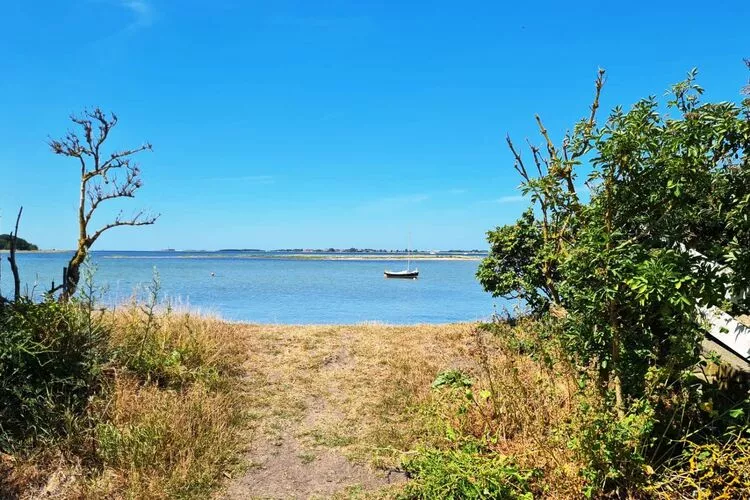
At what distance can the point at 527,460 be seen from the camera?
13.5 feet

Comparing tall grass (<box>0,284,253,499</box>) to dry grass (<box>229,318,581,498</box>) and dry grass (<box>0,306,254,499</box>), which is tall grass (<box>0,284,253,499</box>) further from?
dry grass (<box>229,318,581,498</box>)

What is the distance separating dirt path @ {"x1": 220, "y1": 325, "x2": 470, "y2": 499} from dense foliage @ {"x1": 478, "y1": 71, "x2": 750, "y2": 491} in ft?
6.83

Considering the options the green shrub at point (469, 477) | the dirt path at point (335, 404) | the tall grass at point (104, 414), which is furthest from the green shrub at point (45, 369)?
the green shrub at point (469, 477)

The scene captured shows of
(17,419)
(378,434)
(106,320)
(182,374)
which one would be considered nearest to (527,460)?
(378,434)

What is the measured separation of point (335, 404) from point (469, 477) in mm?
3000

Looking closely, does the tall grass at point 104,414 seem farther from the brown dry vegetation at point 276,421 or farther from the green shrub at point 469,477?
the green shrub at point 469,477

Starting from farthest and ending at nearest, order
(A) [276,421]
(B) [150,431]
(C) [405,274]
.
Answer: (C) [405,274], (A) [276,421], (B) [150,431]

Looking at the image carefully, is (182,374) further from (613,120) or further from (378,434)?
(613,120)

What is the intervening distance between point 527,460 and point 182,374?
4.37 meters

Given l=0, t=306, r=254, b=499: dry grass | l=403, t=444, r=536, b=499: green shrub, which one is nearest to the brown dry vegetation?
l=0, t=306, r=254, b=499: dry grass

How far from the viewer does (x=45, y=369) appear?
5258 mm

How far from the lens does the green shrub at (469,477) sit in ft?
12.5

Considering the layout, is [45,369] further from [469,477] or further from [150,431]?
[469,477]

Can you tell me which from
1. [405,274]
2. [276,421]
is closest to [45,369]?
[276,421]
